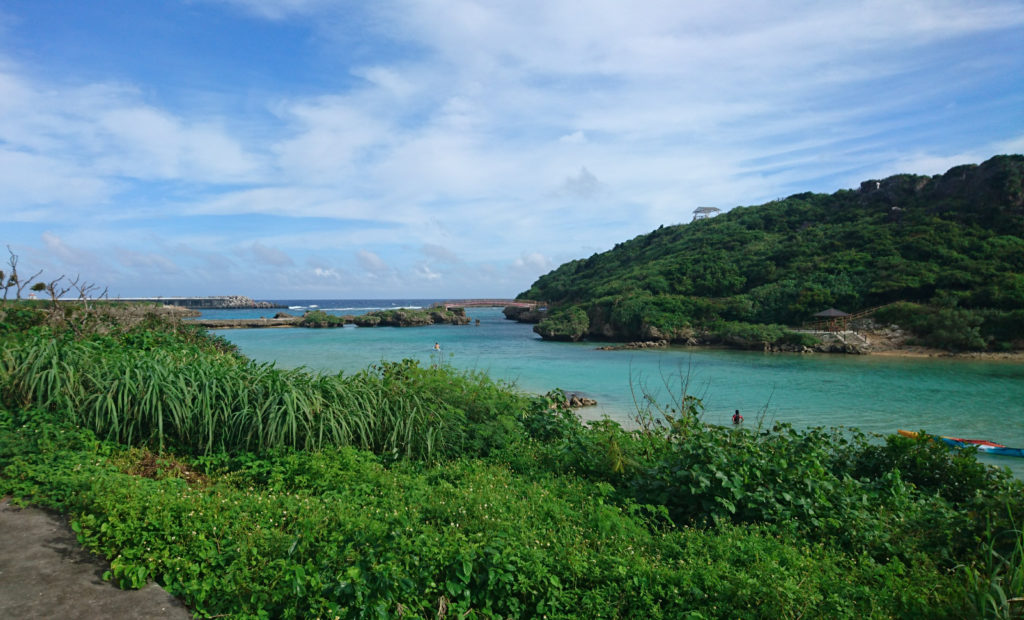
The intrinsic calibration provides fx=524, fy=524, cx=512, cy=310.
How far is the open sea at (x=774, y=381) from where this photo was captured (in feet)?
51.3

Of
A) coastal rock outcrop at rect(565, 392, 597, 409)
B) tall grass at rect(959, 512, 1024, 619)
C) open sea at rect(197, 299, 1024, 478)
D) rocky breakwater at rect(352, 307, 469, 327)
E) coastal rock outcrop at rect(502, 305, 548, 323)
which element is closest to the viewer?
tall grass at rect(959, 512, 1024, 619)

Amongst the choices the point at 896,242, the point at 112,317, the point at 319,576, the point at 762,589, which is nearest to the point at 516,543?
the point at 319,576

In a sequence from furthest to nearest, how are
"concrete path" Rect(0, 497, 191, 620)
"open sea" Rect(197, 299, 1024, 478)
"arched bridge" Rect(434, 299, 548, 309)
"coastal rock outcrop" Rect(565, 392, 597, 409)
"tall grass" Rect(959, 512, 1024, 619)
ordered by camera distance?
1. "arched bridge" Rect(434, 299, 548, 309)
2. "coastal rock outcrop" Rect(565, 392, 597, 409)
3. "open sea" Rect(197, 299, 1024, 478)
4. "concrete path" Rect(0, 497, 191, 620)
5. "tall grass" Rect(959, 512, 1024, 619)

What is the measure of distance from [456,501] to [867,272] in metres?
49.2

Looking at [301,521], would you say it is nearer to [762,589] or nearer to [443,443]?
[443,443]

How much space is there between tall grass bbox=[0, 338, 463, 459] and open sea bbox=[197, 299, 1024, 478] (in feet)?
7.40

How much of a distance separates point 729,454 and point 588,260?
89761mm

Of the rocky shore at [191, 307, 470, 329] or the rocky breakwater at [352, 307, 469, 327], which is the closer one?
the rocky shore at [191, 307, 470, 329]

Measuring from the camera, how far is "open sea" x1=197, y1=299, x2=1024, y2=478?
15648 mm

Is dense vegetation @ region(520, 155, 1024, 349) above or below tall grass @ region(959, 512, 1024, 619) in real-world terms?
above

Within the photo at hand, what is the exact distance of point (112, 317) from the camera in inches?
426

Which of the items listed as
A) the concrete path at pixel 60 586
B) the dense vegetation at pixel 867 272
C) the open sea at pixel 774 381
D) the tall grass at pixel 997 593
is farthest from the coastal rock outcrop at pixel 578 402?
the dense vegetation at pixel 867 272

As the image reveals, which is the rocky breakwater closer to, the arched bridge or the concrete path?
the arched bridge

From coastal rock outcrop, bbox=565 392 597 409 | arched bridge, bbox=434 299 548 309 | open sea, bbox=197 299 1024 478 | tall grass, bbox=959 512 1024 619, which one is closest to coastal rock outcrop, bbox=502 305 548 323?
arched bridge, bbox=434 299 548 309
